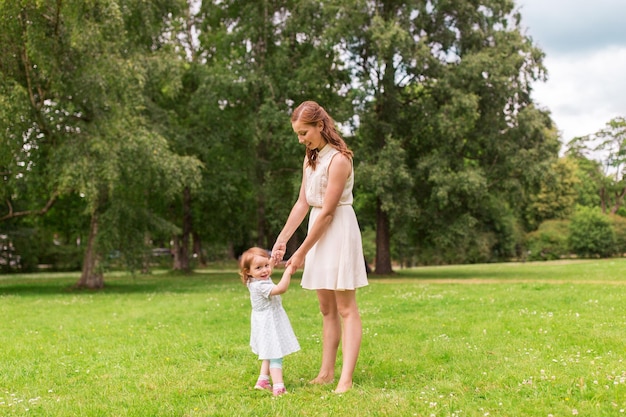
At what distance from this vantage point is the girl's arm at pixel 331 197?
18.3ft

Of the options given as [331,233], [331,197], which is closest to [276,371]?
[331,233]

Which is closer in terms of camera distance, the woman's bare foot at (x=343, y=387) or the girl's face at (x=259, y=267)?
the woman's bare foot at (x=343, y=387)

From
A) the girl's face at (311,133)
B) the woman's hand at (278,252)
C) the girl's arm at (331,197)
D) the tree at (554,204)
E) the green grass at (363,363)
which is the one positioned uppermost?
the tree at (554,204)

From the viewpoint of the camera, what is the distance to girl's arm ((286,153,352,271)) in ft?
18.3

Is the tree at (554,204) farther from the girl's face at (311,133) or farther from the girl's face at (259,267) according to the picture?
the girl's face at (259,267)

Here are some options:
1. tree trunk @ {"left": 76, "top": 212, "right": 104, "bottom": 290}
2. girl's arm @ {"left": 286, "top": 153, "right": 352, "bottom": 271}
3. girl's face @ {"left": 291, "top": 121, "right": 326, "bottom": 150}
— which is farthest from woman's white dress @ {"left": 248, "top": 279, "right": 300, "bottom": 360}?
tree trunk @ {"left": 76, "top": 212, "right": 104, "bottom": 290}

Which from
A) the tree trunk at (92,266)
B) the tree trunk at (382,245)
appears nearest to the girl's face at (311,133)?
the tree trunk at (92,266)

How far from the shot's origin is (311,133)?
571 cm

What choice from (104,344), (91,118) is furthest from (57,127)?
(104,344)

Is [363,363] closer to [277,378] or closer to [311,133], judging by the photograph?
[277,378]

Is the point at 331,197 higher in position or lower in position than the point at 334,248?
higher

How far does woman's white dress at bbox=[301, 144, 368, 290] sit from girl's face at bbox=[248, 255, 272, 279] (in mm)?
361

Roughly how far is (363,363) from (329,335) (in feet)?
3.35

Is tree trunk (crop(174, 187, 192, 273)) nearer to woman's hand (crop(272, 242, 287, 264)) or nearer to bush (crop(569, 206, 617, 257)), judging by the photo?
bush (crop(569, 206, 617, 257))
